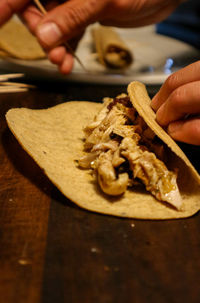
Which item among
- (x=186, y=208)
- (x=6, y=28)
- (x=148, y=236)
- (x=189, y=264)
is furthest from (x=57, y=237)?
(x=6, y=28)

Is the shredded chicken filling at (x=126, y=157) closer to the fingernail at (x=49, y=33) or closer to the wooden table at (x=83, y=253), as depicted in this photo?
the wooden table at (x=83, y=253)

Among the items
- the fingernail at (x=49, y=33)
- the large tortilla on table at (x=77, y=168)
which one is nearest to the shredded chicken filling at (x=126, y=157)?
the large tortilla on table at (x=77, y=168)

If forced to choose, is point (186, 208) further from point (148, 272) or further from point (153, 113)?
point (153, 113)

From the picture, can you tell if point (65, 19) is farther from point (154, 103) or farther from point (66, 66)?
point (154, 103)

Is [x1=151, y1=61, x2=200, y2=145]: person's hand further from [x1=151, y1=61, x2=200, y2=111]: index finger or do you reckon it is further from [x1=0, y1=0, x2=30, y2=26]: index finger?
[x1=0, y1=0, x2=30, y2=26]: index finger

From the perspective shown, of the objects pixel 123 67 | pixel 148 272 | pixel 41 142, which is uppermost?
pixel 41 142

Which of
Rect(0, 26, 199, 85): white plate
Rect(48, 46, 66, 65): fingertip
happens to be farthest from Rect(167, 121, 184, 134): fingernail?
Rect(48, 46, 66, 65): fingertip
